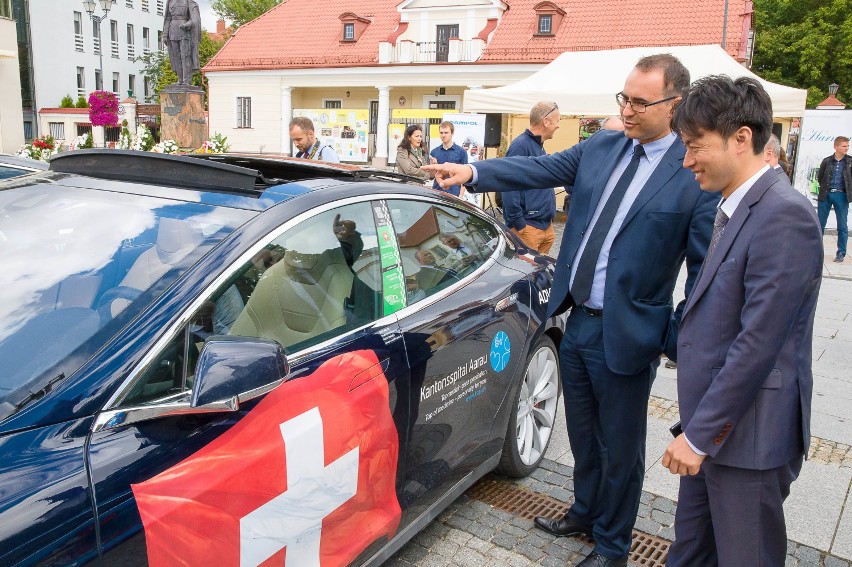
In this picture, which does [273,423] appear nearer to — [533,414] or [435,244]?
[435,244]

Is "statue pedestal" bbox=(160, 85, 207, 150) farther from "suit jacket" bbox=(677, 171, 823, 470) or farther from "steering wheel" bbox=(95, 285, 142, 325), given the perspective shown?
"suit jacket" bbox=(677, 171, 823, 470)

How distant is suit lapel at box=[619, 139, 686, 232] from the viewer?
8.62ft

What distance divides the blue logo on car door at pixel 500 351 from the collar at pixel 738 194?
1.30 m

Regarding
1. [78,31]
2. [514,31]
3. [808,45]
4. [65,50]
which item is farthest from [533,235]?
[78,31]

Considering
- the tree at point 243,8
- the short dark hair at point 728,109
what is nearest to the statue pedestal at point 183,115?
the short dark hair at point 728,109

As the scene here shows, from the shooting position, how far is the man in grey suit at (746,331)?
180cm

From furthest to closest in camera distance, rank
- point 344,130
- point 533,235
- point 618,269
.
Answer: point 344,130
point 533,235
point 618,269

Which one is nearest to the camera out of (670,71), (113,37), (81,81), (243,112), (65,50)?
(670,71)

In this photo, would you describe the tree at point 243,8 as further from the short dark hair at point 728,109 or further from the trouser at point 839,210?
the short dark hair at point 728,109

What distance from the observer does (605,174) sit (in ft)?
9.39

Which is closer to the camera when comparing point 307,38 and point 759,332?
point 759,332

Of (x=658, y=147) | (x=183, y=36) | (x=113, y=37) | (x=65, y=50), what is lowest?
(x=658, y=147)

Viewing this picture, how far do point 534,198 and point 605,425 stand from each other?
12.5ft

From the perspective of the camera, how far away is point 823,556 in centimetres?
315
